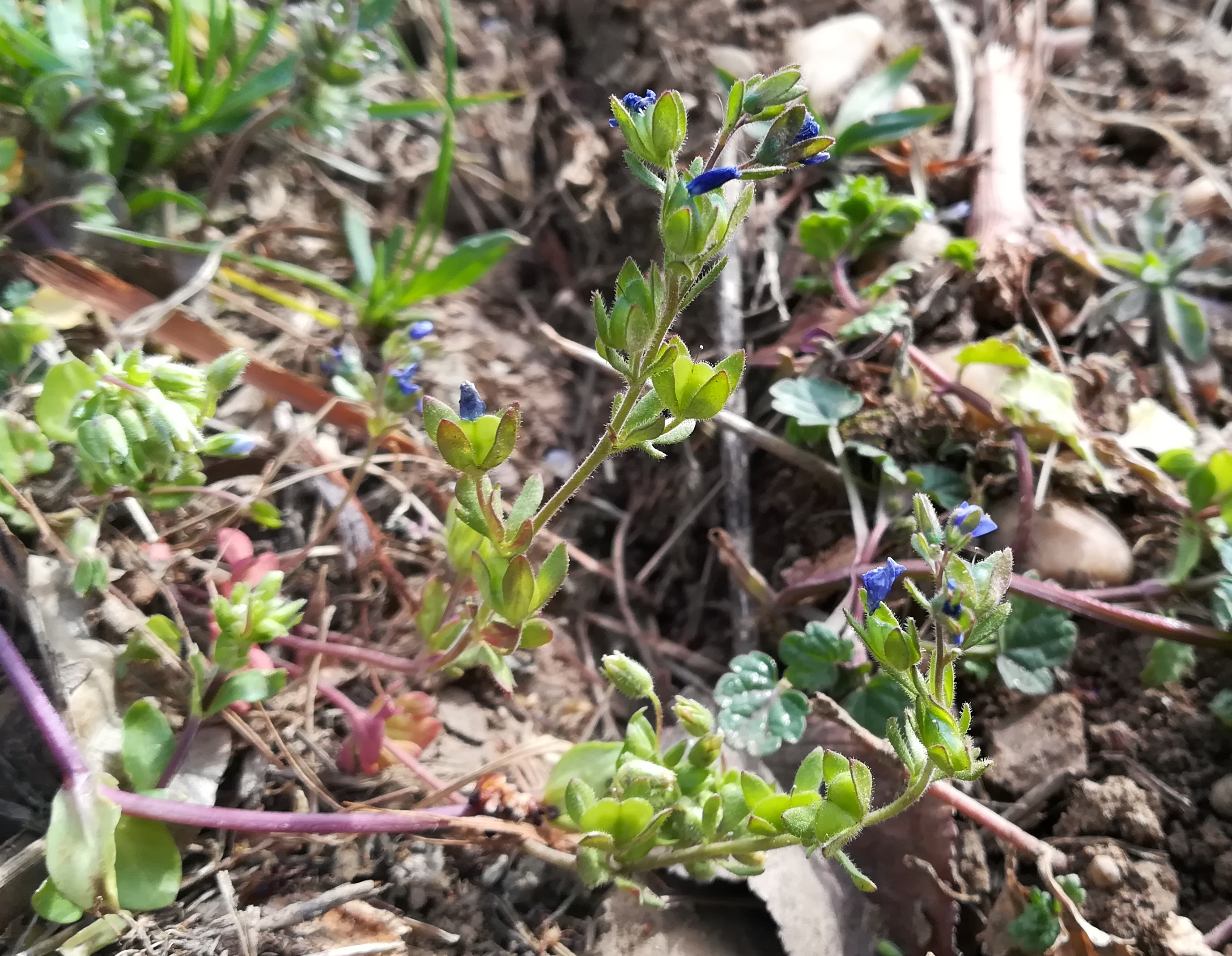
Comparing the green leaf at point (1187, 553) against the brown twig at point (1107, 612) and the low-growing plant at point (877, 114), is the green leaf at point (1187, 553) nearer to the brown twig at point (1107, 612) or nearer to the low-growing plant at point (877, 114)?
the brown twig at point (1107, 612)

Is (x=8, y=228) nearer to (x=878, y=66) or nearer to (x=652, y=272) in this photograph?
(x=652, y=272)

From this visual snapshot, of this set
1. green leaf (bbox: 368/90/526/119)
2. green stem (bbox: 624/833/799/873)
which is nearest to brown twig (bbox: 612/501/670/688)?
green stem (bbox: 624/833/799/873)

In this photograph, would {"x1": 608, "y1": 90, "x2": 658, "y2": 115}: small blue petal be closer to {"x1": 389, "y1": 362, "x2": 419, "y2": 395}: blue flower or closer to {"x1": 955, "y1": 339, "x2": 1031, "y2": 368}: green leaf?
{"x1": 389, "y1": 362, "x2": 419, "y2": 395}: blue flower

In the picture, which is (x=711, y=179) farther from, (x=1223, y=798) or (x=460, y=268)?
(x=1223, y=798)

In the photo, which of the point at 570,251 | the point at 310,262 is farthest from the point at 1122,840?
the point at 310,262

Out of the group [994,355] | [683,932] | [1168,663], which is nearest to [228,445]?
[683,932]

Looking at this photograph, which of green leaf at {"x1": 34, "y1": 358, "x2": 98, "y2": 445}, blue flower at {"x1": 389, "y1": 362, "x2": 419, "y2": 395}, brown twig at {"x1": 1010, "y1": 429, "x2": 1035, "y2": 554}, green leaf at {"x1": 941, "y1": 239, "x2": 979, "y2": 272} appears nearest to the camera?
green leaf at {"x1": 34, "y1": 358, "x2": 98, "y2": 445}
